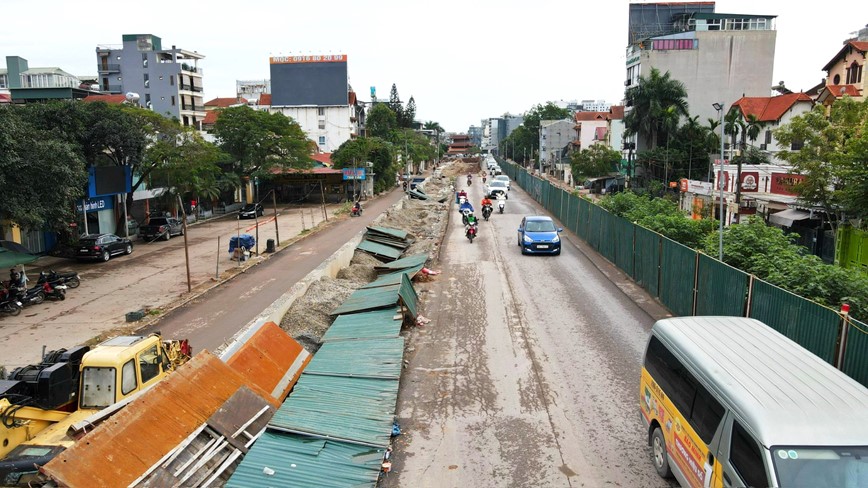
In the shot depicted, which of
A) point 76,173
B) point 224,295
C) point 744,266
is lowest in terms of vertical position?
point 224,295

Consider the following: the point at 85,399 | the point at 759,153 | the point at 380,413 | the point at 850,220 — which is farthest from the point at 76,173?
the point at 759,153

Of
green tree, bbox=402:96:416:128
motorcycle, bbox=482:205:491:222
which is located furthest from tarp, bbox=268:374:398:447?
green tree, bbox=402:96:416:128

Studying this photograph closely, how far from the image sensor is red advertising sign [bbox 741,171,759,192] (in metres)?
30.8

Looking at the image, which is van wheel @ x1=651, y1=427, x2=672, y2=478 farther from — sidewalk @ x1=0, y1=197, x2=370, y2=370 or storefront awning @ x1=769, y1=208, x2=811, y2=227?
storefront awning @ x1=769, y1=208, x2=811, y2=227

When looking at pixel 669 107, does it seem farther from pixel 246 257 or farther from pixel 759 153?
pixel 246 257

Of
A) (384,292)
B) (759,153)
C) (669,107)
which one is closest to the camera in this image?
(384,292)

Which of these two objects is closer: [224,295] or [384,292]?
[384,292]

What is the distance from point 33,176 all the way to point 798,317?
75.4 feet

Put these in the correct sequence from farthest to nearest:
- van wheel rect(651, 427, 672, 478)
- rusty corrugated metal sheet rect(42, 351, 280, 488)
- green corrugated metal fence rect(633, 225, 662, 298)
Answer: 1. green corrugated metal fence rect(633, 225, 662, 298)
2. van wheel rect(651, 427, 672, 478)
3. rusty corrugated metal sheet rect(42, 351, 280, 488)

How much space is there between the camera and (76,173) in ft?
74.8

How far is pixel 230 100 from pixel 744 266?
106274mm

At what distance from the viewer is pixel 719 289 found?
45.8 ft

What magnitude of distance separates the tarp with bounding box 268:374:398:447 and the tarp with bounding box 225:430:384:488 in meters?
0.14

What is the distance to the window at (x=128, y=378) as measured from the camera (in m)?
10.0
